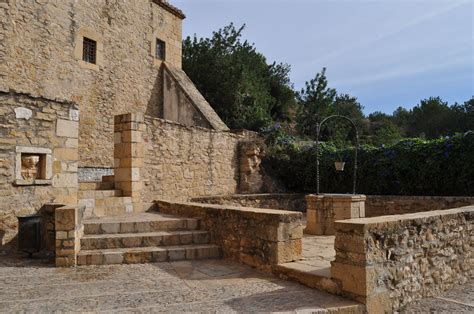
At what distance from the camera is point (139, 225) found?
5.85m

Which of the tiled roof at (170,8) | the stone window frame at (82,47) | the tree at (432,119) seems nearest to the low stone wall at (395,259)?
the stone window frame at (82,47)

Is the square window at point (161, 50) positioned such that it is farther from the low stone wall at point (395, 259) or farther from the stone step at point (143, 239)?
the low stone wall at point (395, 259)

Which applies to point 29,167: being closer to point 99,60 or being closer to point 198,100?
point 99,60

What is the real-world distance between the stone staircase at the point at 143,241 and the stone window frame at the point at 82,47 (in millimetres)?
6692

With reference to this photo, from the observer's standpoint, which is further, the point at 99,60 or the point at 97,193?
the point at 99,60

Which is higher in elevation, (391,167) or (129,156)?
(129,156)

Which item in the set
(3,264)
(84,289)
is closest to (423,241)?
(84,289)

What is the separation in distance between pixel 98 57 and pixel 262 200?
6.98m

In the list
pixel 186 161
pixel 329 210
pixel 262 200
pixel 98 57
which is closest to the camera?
pixel 329 210

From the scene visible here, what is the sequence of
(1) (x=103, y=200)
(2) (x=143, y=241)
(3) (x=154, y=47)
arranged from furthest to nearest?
(3) (x=154, y=47) < (1) (x=103, y=200) < (2) (x=143, y=241)

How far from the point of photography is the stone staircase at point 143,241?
5.08m

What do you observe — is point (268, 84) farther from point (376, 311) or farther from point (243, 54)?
point (376, 311)

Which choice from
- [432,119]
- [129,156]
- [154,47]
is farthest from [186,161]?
[432,119]

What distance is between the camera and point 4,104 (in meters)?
5.41
